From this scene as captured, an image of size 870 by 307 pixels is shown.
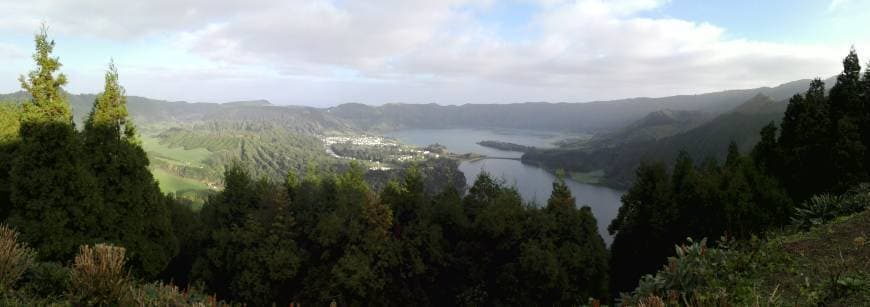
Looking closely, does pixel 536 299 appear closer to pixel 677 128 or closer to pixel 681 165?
pixel 681 165

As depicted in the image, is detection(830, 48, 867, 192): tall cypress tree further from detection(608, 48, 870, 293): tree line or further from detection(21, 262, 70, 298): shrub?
detection(21, 262, 70, 298): shrub

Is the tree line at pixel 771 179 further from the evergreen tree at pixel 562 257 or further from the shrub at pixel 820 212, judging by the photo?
the shrub at pixel 820 212

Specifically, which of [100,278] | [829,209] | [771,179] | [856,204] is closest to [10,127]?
[100,278]

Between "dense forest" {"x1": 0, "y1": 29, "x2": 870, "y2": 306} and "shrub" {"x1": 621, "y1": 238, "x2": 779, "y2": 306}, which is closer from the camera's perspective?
"shrub" {"x1": 621, "y1": 238, "x2": 779, "y2": 306}

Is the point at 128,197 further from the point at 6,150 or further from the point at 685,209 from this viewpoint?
the point at 685,209

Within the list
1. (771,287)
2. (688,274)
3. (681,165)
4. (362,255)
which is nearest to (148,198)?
(362,255)

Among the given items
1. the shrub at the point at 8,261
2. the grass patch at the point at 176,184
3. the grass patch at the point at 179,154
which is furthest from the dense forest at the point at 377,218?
the grass patch at the point at 179,154

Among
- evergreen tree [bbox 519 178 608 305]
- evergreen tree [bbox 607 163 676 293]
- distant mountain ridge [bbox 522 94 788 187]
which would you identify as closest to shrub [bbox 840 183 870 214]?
evergreen tree [bbox 519 178 608 305]
